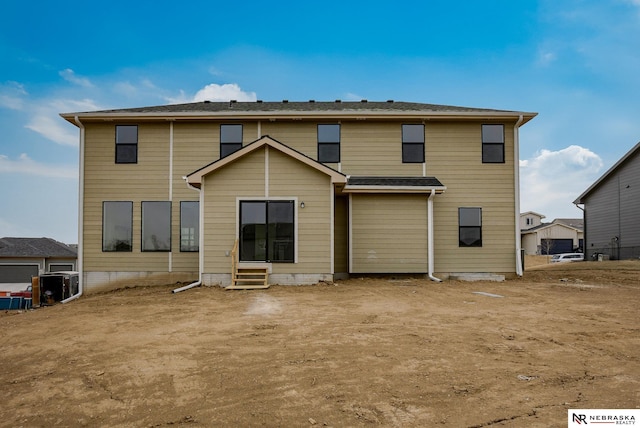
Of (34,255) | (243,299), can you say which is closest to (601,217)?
(243,299)

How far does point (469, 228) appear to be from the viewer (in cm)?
1470

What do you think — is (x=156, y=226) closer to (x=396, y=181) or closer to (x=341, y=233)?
(x=341, y=233)

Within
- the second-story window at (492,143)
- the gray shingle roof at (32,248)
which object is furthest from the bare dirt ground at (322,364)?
the gray shingle roof at (32,248)

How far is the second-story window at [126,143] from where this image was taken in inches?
585

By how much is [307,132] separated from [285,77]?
6521 millimetres

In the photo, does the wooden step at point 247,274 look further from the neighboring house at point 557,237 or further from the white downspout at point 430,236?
the neighboring house at point 557,237

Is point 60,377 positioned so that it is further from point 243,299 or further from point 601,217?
point 601,217

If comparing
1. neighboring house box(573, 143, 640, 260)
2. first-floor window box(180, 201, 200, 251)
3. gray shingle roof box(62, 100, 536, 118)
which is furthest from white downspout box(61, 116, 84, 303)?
neighboring house box(573, 143, 640, 260)

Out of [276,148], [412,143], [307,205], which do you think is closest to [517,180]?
[412,143]

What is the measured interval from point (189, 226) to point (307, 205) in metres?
4.89

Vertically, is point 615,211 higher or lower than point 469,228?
Answer: higher

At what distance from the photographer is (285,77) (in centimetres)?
2012

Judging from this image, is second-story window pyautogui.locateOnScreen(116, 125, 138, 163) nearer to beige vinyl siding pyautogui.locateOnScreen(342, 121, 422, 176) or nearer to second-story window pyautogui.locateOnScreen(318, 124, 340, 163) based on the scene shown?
second-story window pyautogui.locateOnScreen(318, 124, 340, 163)

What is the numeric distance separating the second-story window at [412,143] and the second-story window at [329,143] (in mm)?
2424
